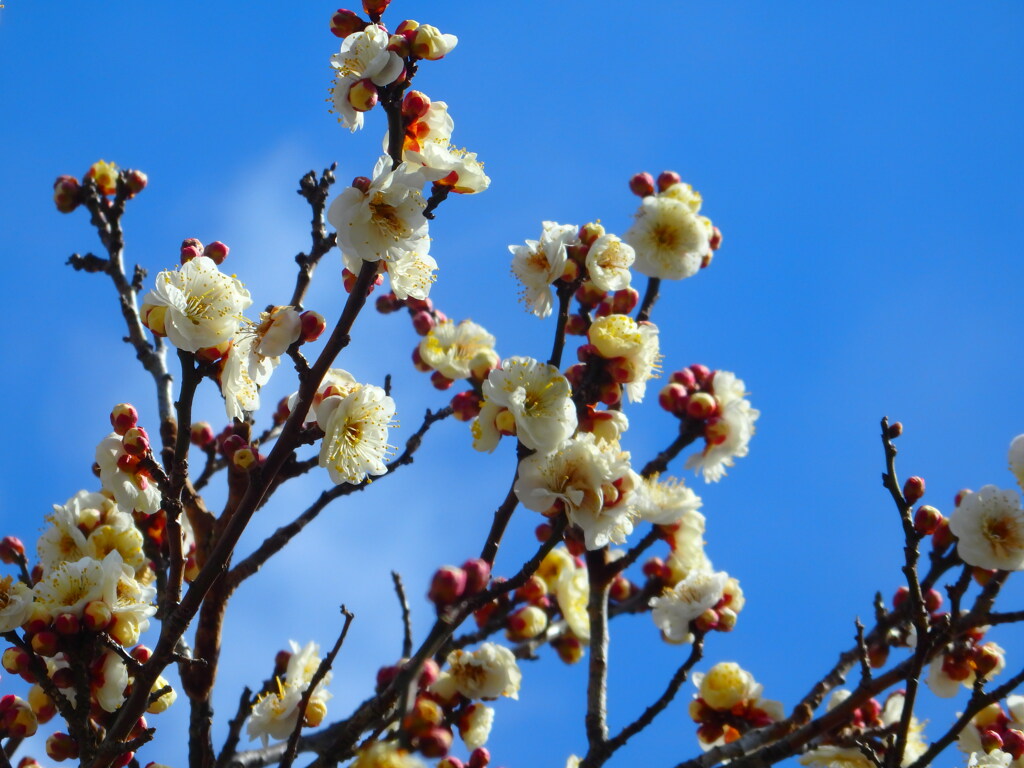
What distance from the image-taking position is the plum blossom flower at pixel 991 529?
2.60 meters

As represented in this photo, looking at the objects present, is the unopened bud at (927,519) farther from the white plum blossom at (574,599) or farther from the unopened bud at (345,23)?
the unopened bud at (345,23)

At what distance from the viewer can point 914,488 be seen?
8.42 ft

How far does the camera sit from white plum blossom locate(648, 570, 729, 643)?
2988 millimetres

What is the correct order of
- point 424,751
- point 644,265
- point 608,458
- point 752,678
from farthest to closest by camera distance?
point 644,265 → point 752,678 → point 608,458 → point 424,751

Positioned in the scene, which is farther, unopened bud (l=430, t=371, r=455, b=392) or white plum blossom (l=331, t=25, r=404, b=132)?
unopened bud (l=430, t=371, r=455, b=392)

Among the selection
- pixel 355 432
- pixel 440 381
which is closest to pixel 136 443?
pixel 355 432

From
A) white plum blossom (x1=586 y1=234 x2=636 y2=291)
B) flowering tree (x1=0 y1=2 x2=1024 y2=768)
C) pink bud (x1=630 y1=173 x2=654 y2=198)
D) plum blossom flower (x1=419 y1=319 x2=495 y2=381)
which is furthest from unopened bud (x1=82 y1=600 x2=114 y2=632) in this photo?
pink bud (x1=630 y1=173 x2=654 y2=198)

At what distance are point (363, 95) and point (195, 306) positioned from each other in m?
0.63

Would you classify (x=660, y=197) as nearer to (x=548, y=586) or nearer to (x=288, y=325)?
(x=548, y=586)

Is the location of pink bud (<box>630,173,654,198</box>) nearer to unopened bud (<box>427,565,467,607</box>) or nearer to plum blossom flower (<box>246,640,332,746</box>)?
plum blossom flower (<box>246,640,332,746</box>)

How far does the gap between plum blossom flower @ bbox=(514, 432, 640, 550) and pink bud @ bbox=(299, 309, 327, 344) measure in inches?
23.3

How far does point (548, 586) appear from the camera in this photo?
3939 millimetres

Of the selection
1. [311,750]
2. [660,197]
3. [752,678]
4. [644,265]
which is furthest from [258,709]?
[660,197]

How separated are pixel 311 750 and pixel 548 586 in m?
1.32
